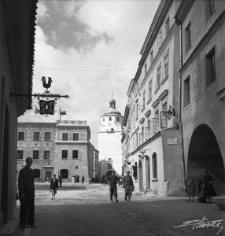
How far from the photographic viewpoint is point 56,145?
61.7 meters

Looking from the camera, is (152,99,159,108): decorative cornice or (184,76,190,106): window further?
(152,99,159,108): decorative cornice

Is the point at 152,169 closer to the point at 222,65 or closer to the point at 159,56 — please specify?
the point at 159,56

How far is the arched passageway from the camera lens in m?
18.8

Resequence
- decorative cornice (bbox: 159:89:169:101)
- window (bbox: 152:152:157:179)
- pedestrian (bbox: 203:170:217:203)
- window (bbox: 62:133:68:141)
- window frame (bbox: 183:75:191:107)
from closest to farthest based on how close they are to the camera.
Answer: pedestrian (bbox: 203:170:217:203), window frame (bbox: 183:75:191:107), decorative cornice (bbox: 159:89:169:101), window (bbox: 152:152:157:179), window (bbox: 62:133:68:141)

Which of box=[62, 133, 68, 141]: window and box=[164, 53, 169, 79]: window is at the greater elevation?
box=[164, 53, 169, 79]: window

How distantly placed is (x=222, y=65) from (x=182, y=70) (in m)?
6.24

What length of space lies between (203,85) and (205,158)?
4.88 meters

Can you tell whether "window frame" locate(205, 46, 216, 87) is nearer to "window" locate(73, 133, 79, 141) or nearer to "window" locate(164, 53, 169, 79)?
"window" locate(164, 53, 169, 79)

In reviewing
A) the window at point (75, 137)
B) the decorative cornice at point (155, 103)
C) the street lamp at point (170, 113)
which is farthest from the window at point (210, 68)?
the window at point (75, 137)

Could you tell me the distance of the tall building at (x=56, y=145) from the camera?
200 ft

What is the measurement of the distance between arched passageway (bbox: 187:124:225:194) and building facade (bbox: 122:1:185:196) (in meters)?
1.01

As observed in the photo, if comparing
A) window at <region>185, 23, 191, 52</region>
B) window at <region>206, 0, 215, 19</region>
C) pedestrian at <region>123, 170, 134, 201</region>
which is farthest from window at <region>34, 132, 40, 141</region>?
window at <region>206, 0, 215, 19</region>

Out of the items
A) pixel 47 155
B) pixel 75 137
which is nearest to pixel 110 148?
pixel 75 137
